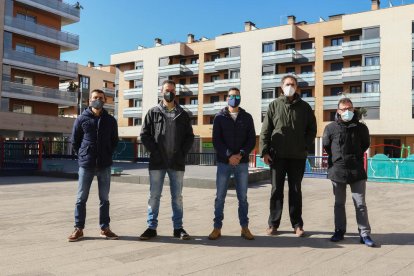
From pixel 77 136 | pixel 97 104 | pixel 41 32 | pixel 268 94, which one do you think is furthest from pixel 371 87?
pixel 77 136

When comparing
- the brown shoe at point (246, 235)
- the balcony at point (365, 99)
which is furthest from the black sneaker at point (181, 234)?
the balcony at point (365, 99)

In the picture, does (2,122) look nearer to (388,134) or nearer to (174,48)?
(174,48)

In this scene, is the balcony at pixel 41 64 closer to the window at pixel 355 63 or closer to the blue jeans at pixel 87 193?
the window at pixel 355 63

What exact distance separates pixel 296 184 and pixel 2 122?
33.7 m

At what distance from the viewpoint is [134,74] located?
56906 mm

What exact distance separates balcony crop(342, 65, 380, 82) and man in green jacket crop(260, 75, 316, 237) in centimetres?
3758

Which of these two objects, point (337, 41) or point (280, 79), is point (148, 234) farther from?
point (337, 41)

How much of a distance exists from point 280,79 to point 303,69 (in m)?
4.37

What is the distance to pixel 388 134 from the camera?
3900 centimetres

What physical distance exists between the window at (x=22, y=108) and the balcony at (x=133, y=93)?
18.7 m

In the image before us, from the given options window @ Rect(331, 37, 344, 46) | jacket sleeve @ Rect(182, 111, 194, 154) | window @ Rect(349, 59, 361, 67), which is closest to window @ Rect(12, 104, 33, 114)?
window @ Rect(331, 37, 344, 46)

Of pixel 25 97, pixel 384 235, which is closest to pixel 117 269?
pixel 384 235

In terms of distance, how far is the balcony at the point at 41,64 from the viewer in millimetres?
36281

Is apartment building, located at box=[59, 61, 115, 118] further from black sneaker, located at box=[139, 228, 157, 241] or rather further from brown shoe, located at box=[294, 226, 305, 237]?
brown shoe, located at box=[294, 226, 305, 237]
